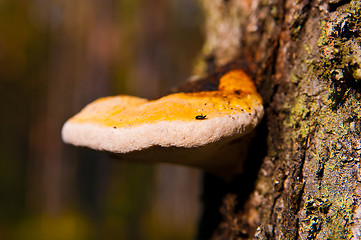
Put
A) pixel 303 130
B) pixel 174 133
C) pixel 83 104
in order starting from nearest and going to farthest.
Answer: pixel 174 133, pixel 303 130, pixel 83 104

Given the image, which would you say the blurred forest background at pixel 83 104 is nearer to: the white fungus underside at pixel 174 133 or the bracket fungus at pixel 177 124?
the bracket fungus at pixel 177 124

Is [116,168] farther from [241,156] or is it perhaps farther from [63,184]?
[241,156]

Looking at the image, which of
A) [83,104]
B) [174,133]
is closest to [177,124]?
[174,133]

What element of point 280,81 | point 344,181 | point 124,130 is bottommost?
point 344,181

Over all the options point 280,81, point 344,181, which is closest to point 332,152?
point 344,181

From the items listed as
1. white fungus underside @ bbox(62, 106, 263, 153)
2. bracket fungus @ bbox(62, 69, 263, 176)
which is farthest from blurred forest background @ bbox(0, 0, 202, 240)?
white fungus underside @ bbox(62, 106, 263, 153)

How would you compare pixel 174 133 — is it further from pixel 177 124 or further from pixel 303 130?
pixel 303 130
